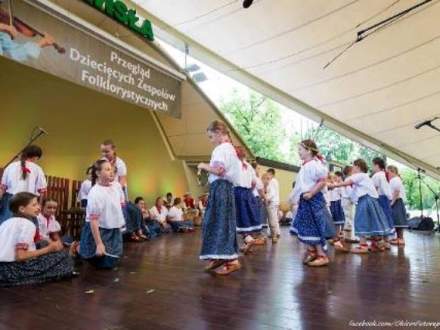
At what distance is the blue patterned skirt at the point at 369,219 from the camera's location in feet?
16.4

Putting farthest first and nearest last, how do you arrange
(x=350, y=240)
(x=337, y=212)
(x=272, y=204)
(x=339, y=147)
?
(x=339, y=147) → (x=272, y=204) → (x=337, y=212) → (x=350, y=240)

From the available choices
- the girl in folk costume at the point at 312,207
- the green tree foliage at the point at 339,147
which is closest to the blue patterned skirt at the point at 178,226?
the girl in folk costume at the point at 312,207

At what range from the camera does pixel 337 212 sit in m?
6.66

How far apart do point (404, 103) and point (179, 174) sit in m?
6.22

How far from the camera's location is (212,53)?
7.08 metres

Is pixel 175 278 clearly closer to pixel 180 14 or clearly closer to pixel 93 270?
pixel 93 270

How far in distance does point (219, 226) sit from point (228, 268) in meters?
0.38

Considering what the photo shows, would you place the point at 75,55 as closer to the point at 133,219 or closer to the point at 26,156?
the point at 26,156

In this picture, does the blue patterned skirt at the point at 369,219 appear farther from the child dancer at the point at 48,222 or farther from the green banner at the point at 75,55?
the child dancer at the point at 48,222

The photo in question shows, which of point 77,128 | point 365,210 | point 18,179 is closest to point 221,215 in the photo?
point 18,179

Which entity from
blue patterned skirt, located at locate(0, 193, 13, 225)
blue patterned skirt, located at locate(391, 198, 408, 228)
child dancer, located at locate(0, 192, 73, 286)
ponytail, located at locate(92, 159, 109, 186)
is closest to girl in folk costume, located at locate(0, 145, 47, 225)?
blue patterned skirt, located at locate(0, 193, 13, 225)

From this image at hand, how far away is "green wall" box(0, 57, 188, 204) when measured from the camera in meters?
8.02

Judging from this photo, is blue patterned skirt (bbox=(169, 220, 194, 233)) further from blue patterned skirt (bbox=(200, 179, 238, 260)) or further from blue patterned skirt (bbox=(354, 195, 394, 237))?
blue patterned skirt (bbox=(200, 179, 238, 260))

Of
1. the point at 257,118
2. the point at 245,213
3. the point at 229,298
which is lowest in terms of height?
the point at 229,298
